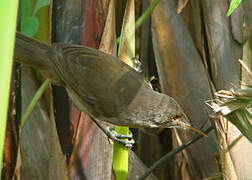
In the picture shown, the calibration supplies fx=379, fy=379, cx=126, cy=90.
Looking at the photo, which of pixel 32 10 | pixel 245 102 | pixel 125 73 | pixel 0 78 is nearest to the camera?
pixel 0 78

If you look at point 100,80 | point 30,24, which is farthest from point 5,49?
point 100,80

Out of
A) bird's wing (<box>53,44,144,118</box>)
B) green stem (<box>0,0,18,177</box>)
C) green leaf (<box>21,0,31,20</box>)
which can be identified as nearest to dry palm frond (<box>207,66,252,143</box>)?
green stem (<box>0,0,18,177</box>)

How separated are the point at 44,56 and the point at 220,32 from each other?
0.94 metres

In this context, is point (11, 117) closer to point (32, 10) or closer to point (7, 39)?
point (32, 10)

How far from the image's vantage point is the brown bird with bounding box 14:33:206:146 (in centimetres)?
198

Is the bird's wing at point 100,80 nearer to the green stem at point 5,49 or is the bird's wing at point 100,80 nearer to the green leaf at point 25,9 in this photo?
the green leaf at point 25,9

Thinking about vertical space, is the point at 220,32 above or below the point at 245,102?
above

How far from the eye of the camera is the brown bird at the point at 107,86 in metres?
1.98

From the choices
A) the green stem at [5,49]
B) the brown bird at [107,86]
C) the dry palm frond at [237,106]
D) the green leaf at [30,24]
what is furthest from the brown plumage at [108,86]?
the green stem at [5,49]

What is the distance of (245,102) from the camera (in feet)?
3.61

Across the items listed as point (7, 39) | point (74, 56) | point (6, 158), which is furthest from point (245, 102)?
point (74, 56)

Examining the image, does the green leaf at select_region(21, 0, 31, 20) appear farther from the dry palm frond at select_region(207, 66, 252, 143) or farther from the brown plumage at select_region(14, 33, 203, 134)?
the dry palm frond at select_region(207, 66, 252, 143)

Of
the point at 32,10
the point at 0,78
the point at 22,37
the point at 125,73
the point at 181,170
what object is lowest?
the point at 181,170

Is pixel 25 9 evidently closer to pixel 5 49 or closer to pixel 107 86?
pixel 107 86
